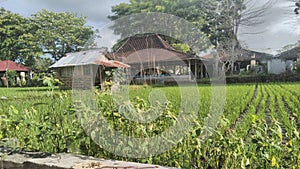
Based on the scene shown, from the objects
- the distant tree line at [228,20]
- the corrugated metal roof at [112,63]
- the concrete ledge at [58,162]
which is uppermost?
the distant tree line at [228,20]

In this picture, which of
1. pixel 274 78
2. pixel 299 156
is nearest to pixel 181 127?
pixel 299 156

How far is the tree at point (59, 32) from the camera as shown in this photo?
10.8 feet

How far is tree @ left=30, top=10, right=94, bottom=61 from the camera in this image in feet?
10.8

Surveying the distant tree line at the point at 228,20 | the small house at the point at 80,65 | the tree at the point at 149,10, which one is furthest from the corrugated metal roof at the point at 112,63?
the distant tree line at the point at 228,20

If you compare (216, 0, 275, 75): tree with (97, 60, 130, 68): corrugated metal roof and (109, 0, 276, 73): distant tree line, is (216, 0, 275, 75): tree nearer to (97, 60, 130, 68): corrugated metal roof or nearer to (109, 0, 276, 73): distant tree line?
(109, 0, 276, 73): distant tree line

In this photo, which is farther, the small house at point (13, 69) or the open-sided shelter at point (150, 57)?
the small house at point (13, 69)

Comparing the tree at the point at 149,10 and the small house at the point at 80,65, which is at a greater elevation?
the tree at the point at 149,10

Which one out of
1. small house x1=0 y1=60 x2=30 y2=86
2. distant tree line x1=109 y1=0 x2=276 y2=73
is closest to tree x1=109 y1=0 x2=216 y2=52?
small house x1=0 y1=60 x2=30 y2=86

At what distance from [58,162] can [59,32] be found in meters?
2.69

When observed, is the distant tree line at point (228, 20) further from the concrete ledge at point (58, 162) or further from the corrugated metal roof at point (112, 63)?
the concrete ledge at point (58, 162)

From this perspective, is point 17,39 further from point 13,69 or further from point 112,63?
point 112,63

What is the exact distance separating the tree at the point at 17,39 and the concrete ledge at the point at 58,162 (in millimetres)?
2622

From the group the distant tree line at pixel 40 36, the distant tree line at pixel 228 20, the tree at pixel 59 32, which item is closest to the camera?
the tree at pixel 59 32

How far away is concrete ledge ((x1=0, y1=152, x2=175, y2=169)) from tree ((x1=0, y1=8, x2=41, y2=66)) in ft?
→ 8.60
